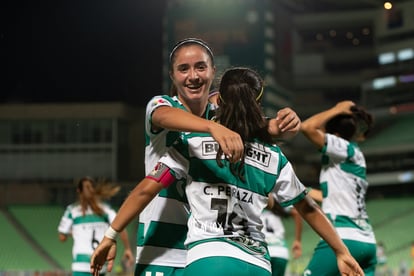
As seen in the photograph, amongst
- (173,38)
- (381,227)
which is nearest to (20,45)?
(173,38)

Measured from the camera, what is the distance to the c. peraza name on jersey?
3430mm

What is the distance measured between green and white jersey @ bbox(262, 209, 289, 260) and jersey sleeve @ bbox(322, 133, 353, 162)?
225 centimetres

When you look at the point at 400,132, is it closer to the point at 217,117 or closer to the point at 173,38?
the point at 173,38

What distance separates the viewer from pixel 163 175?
3.62 metres

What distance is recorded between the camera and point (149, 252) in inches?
161

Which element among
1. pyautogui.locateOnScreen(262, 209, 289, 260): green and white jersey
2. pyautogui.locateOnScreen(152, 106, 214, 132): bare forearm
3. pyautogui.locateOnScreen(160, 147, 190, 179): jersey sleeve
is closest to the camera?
pyautogui.locateOnScreen(152, 106, 214, 132): bare forearm

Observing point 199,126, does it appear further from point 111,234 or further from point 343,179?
point 343,179

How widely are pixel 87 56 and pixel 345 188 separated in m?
43.4

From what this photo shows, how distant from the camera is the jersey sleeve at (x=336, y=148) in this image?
21.0 feet

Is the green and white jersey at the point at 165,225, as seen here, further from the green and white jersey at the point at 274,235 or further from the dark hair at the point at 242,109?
the green and white jersey at the point at 274,235

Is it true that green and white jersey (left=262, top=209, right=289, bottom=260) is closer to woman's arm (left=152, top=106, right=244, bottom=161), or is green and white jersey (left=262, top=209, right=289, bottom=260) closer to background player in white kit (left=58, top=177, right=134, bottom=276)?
background player in white kit (left=58, top=177, right=134, bottom=276)

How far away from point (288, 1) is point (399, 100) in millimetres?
9855

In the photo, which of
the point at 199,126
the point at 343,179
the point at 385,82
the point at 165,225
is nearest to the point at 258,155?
the point at 199,126

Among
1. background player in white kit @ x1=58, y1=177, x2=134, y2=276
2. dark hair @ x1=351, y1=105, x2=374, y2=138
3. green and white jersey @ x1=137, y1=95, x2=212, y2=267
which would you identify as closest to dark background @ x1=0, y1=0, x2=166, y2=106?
background player in white kit @ x1=58, y1=177, x2=134, y2=276
